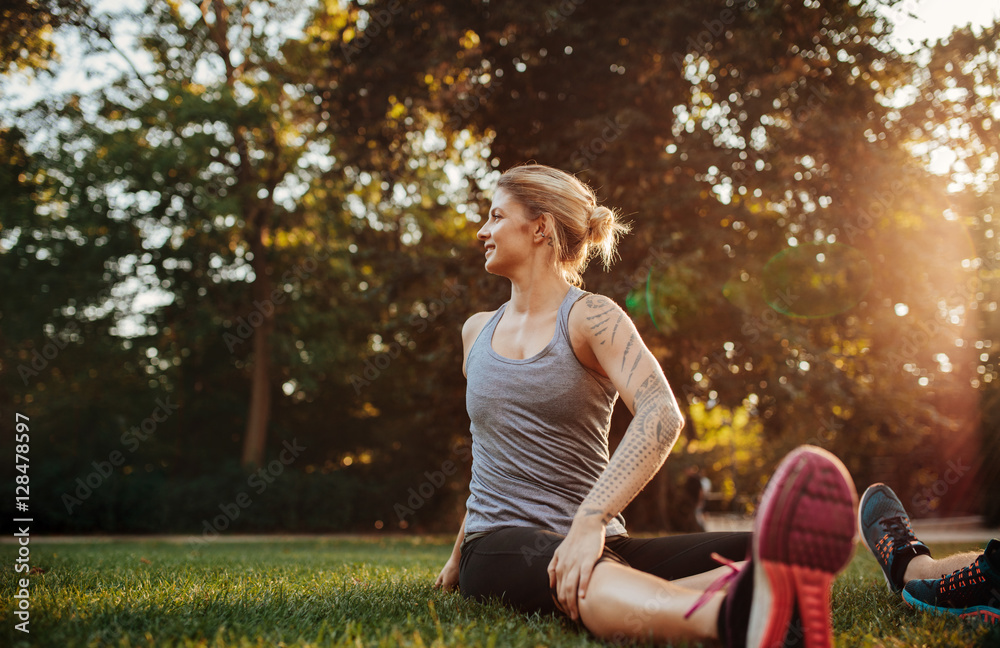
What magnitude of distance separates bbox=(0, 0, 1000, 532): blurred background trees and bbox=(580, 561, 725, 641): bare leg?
8003 millimetres

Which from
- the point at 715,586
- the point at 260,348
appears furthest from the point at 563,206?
the point at 260,348

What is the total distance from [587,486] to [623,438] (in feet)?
1.46

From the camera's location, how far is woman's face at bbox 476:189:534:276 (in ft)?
9.53

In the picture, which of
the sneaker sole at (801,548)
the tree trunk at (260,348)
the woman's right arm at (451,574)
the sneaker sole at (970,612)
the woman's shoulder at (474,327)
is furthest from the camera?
the tree trunk at (260,348)

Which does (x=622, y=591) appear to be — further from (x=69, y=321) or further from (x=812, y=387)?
(x=69, y=321)

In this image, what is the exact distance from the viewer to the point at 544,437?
256 cm

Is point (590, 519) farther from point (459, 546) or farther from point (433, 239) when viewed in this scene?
point (433, 239)

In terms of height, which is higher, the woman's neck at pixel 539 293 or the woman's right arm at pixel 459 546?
the woman's neck at pixel 539 293

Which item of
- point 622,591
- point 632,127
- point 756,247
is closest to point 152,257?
point 632,127

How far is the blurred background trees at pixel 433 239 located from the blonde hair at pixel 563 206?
6.80 m

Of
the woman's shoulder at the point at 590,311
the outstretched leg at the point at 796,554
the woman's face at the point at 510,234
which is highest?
the woman's face at the point at 510,234

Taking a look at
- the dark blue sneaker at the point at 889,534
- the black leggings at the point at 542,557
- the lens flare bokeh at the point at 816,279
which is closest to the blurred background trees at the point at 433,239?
the lens flare bokeh at the point at 816,279

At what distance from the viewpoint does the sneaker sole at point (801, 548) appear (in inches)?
64.0

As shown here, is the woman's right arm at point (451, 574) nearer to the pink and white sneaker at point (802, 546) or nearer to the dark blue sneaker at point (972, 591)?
the pink and white sneaker at point (802, 546)
